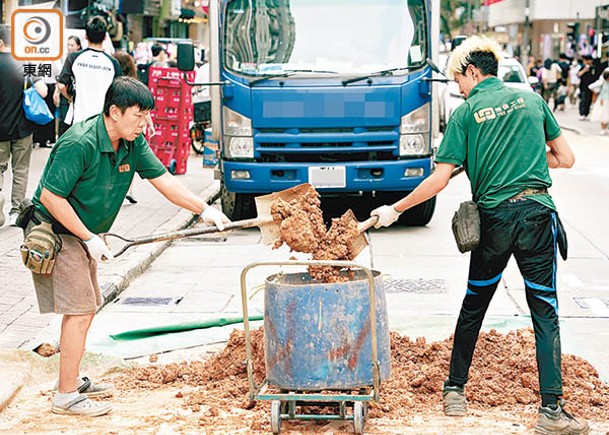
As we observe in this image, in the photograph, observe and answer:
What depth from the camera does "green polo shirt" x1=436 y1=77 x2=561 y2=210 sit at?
538 centimetres

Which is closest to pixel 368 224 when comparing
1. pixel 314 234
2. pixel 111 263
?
pixel 314 234

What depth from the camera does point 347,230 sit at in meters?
5.66

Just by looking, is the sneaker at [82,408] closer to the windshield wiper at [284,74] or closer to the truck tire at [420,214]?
the windshield wiper at [284,74]

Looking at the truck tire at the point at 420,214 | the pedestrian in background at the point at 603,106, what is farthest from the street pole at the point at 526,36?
the truck tire at the point at 420,214

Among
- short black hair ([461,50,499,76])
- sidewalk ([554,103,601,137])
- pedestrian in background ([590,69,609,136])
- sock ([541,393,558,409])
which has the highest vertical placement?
short black hair ([461,50,499,76])

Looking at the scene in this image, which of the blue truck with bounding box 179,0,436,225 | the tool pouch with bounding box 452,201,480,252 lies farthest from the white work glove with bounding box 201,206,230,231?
Answer: the blue truck with bounding box 179,0,436,225

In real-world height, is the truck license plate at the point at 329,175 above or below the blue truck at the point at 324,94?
below

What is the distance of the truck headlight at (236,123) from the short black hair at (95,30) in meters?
1.50

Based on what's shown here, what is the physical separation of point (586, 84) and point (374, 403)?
30737mm

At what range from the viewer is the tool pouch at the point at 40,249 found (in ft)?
17.9

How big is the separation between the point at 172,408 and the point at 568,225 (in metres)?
8.28

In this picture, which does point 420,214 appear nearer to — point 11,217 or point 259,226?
point 11,217

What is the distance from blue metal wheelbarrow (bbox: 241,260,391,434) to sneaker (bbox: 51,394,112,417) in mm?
811

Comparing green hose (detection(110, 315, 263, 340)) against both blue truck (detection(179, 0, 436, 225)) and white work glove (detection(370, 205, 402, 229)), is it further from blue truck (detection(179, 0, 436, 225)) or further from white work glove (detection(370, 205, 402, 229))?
blue truck (detection(179, 0, 436, 225))
